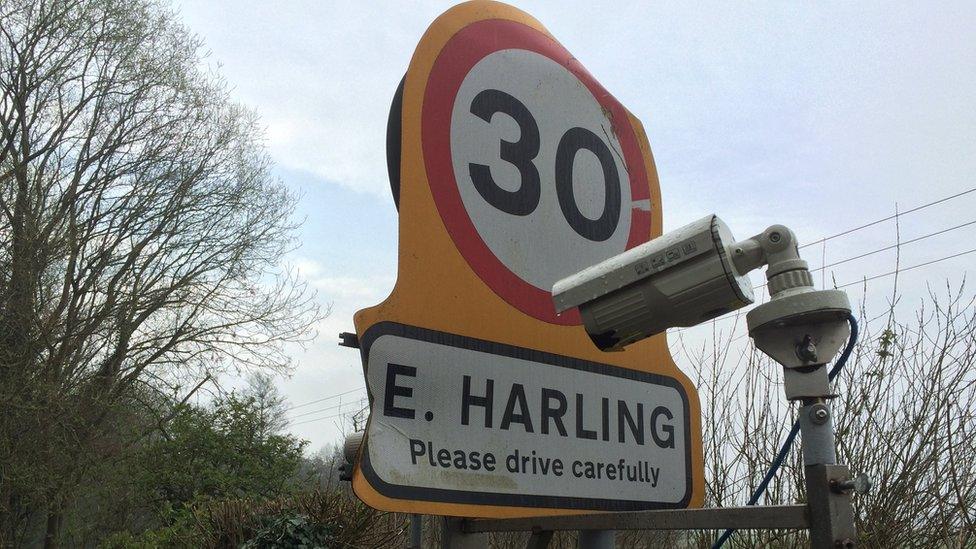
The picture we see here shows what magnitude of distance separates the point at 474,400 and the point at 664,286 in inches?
13.7

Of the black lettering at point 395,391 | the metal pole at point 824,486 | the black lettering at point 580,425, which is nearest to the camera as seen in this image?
the metal pole at point 824,486

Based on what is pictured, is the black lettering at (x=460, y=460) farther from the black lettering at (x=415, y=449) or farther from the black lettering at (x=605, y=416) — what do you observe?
the black lettering at (x=605, y=416)

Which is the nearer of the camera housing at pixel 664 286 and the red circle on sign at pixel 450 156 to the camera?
the camera housing at pixel 664 286

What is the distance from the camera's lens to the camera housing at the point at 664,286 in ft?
3.68

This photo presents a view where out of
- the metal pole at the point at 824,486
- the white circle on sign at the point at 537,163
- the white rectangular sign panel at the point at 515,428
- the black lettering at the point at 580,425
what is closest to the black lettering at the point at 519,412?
the white rectangular sign panel at the point at 515,428

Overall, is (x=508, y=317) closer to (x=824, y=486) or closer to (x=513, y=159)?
(x=513, y=159)

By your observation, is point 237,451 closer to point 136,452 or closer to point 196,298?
point 136,452

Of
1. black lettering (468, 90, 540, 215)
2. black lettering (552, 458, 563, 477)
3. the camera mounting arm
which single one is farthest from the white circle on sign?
the camera mounting arm

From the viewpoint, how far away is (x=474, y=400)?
1.25 meters

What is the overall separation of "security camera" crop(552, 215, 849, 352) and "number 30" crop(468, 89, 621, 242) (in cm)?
29

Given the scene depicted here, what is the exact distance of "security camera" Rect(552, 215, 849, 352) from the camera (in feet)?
3.66

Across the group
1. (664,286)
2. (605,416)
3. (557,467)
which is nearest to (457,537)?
(557,467)

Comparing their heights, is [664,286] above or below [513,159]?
below

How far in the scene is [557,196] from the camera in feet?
5.06
